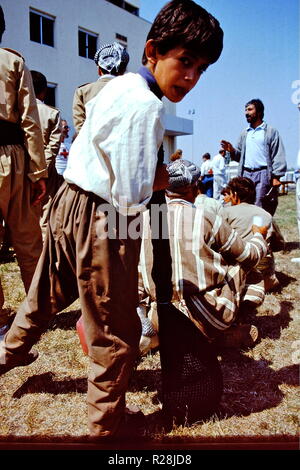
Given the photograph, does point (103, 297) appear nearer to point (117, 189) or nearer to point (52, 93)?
point (117, 189)

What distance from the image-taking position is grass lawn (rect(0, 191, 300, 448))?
1.71 m

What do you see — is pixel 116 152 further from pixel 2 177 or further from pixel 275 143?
pixel 275 143

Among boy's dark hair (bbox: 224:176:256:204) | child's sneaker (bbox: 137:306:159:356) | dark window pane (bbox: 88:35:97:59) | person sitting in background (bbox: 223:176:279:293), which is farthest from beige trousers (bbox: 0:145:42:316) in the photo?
dark window pane (bbox: 88:35:97:59)

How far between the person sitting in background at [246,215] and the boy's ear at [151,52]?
6.78ft

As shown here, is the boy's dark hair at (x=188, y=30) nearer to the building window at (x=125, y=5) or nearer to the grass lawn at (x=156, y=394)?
the grass lawn at (x=156, y=394)

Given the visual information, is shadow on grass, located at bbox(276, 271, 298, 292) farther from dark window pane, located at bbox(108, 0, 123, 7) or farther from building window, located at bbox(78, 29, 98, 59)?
dark window pane, located at bbox(108, 0, 123, 7)

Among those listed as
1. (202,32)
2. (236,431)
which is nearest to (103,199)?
(202,32)

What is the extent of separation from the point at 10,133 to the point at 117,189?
1.34 meters

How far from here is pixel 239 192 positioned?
143 inches

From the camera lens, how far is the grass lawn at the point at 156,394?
5.60 feet

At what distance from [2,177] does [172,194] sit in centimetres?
92

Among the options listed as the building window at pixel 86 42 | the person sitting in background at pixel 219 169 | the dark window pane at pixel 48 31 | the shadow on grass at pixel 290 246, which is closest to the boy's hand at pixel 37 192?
the shadow on grass at pixel 290 246

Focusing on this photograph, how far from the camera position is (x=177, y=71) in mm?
1428

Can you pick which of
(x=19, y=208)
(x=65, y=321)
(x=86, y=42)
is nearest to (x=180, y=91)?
(x=19, y=208)
